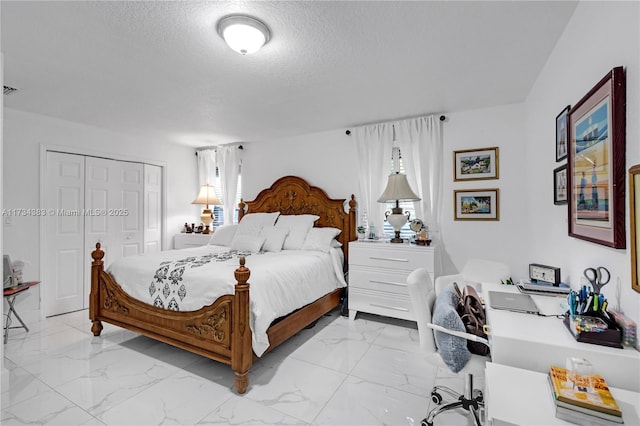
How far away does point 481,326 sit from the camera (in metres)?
1.63

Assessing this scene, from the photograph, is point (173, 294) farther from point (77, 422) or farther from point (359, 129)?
point (359, 129)

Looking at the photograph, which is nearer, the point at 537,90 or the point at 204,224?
the point at 537,90

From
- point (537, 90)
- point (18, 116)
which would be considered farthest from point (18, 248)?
point (537, 90)

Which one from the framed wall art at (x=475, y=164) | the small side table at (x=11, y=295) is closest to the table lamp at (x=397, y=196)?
the framed wall art at (x=475, y=164)

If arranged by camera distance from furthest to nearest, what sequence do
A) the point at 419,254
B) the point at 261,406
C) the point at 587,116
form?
1. the point at 419,254
2. the point at 261,406
3. the point at 587,116

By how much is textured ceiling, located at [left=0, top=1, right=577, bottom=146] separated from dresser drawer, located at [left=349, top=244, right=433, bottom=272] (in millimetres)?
1547

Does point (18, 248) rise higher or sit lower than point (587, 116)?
lower

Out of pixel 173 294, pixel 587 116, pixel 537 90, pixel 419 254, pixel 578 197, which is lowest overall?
pixel 173 294

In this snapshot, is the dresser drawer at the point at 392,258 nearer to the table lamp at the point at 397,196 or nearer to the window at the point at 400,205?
the table lamp at the point at 397,196

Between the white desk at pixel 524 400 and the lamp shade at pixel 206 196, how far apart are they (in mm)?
4503

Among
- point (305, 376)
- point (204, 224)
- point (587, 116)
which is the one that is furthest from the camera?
point (204, 224)

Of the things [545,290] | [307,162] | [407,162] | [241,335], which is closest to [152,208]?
[307,162]

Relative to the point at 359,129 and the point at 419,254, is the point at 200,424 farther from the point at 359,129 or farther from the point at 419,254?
the point at 359,129

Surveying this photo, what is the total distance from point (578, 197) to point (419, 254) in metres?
1.58
